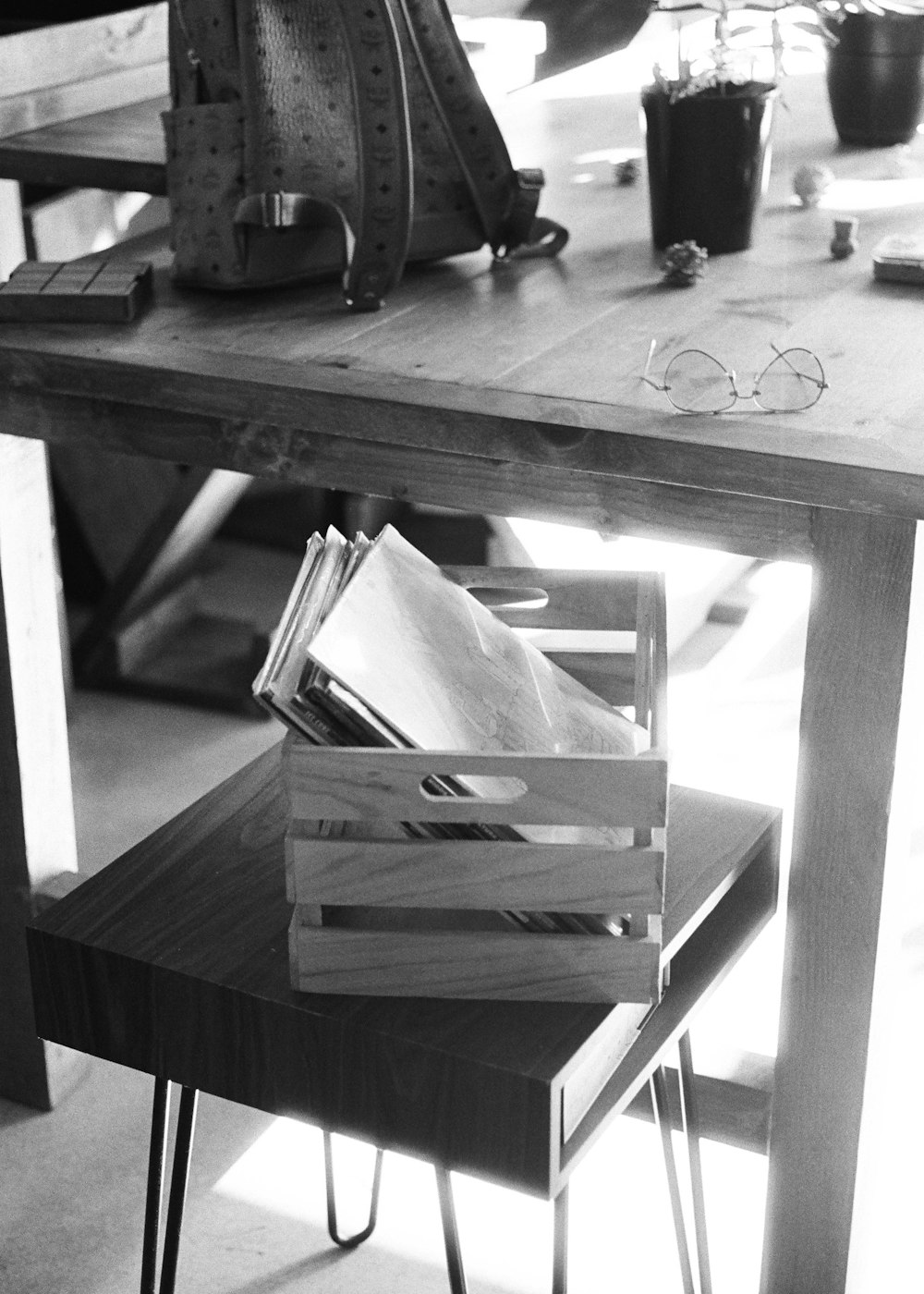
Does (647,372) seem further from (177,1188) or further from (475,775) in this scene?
(177,1188)

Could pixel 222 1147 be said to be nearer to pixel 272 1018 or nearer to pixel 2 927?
pixel 2 927

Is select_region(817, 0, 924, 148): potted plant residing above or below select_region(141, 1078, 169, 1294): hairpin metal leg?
above

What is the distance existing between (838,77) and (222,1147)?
1536 mm

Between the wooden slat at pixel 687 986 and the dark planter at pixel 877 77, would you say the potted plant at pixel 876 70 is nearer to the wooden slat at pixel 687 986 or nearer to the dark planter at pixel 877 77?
the dark planter at pixel 877 77

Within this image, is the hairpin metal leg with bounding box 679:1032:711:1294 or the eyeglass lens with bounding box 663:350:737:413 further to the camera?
the hairpin metal leg with bounding box 679:1032:711:1294

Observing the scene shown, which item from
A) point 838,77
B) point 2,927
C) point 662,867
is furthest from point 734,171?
point 2,927

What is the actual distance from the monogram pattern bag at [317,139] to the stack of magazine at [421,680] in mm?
402

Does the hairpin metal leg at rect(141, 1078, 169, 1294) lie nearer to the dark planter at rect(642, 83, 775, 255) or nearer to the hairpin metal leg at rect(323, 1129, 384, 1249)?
the hairpin metal leg at rect(323, 1129, 384, 1249)

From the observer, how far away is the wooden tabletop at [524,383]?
121 centimetres

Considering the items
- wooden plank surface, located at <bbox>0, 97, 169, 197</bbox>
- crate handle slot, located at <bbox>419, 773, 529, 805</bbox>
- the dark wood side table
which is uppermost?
wooden plank surface, located at <bbox>0, 97, 169, 197</bbox>

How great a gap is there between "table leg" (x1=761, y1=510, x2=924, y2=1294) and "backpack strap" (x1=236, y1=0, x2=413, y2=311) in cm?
54

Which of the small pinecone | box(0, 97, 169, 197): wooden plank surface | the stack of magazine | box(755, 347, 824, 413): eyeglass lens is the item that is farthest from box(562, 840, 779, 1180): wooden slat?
box(0, 97, 169, 197): wooden plank surface

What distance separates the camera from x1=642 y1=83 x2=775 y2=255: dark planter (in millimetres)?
1609

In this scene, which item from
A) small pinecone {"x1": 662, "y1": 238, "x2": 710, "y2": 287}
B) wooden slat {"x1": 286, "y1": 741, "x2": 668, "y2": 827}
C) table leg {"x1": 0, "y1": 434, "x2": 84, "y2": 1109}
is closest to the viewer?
wooden slat {"x1": 286, "y1": 741, "x2": 668, "y2": 827}
